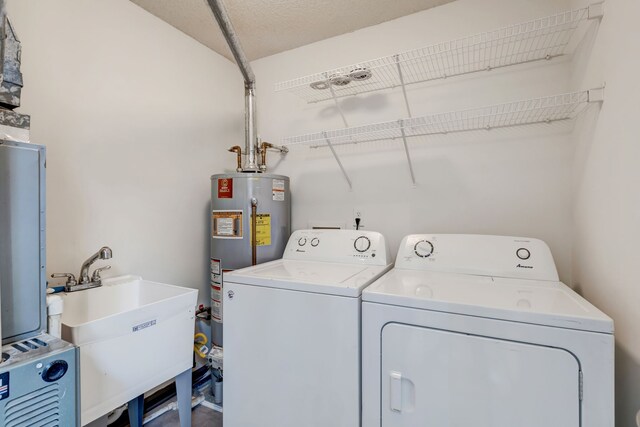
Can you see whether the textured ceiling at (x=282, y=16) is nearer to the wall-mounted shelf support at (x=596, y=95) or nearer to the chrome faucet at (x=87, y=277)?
the wall-mounted shelf support at (x=596, y=95)

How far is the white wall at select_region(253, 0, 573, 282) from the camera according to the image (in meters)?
1.59

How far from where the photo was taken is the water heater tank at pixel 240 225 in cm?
188

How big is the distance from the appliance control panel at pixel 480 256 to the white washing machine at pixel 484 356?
9 cm

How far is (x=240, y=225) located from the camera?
1.88 metres

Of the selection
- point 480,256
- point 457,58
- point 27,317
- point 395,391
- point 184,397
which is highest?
point 457,58

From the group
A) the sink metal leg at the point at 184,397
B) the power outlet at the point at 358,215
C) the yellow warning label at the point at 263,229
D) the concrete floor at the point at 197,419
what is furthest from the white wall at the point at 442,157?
the concrete floor at the point at 197,419

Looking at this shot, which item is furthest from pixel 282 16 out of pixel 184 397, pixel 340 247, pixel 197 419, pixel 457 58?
pixel 197 419

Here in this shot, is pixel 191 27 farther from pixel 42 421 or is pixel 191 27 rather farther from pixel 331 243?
pixel 42 421

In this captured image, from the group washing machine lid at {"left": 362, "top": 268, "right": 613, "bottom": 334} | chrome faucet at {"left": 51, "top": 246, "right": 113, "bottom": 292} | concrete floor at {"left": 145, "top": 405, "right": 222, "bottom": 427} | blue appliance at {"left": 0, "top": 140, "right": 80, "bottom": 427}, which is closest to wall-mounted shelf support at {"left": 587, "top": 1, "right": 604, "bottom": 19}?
washing machine lid at {"left": 362, "top": 268, "right": 613, "bottom": 334}

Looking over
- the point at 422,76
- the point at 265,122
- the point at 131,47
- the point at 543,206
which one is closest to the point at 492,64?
the point at 422,76

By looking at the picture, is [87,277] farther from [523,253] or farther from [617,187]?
[617,187]

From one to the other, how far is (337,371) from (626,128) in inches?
50.3

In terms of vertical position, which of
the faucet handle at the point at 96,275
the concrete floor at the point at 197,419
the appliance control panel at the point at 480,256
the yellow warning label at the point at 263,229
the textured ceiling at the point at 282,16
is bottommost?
the concrete floor at the point at 197,419

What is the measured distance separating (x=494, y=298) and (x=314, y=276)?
0.72 meters
